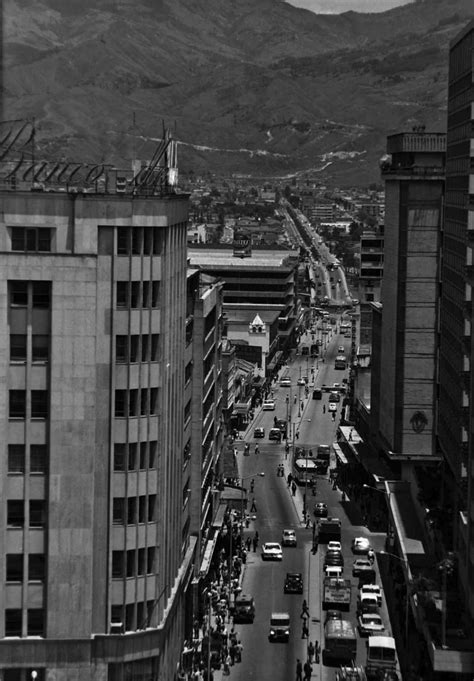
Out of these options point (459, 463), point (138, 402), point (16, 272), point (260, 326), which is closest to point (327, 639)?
point (459, 463)

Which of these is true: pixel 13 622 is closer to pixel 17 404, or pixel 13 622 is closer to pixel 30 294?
pixel 17 404

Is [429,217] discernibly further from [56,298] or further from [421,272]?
[56,298]

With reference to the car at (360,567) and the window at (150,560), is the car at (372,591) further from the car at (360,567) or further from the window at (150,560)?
the window at (150,560)

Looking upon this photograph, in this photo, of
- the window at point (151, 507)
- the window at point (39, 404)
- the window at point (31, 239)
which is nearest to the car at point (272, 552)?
the window at point (151, 507)

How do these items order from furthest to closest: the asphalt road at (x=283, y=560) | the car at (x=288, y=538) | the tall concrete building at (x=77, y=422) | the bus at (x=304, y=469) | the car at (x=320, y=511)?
the bus at (x=304, y=469) < the car at (x=320, y=511) < the car at (x=288, y=538) < the asphalt road at (x=283, y=560) < the tall concrete building at (x=77, y=422)

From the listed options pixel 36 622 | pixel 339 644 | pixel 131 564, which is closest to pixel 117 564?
pixel 131 564

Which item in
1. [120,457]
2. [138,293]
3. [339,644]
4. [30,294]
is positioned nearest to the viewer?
[30,294]
